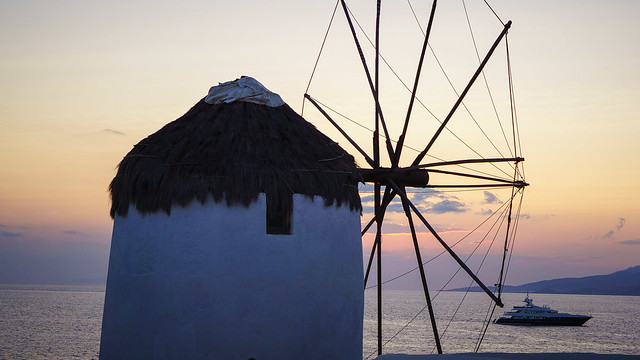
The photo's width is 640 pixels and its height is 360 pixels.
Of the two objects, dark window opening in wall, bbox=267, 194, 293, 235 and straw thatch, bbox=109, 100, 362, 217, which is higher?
straw thatch, bbox=109, 100, 362, 217

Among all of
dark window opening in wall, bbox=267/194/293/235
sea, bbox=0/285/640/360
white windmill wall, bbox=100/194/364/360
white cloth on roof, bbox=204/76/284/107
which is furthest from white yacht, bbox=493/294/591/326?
dark window opening in wall, bbox=267/194/293/235

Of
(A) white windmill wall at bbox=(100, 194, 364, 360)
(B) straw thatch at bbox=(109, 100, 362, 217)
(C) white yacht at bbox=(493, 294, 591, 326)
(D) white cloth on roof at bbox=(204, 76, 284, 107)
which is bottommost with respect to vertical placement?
(C) white yacht at bbox=(493, 294, 591, 326)

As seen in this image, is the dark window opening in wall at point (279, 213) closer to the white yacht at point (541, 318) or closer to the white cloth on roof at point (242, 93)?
the white cloth on roof at point (242, 93)

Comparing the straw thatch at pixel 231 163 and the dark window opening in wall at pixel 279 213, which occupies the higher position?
the straw thatch at pixel 231 163

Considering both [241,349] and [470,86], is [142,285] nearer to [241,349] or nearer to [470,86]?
[241,349]

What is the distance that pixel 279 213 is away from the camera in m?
15.0

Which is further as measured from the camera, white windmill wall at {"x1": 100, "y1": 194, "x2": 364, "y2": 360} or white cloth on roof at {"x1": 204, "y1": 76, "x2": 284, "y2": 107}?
white cloth on roof at {"x1": 204, "y1": 76, "x2": 284, "y2": 107}

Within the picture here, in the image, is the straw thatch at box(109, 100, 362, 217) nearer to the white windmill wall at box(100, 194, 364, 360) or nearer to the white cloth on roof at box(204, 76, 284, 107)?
the white cloth on roof at box(204, 76, 284, 107)

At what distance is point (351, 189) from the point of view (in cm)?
1661

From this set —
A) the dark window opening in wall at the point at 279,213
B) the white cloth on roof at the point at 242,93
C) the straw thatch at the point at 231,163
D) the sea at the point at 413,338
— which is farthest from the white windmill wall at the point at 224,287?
the sea at the point at 413,338

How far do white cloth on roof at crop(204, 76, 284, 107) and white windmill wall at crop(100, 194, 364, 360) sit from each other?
10.3 ft

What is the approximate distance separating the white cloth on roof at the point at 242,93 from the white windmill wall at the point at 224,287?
3125mm

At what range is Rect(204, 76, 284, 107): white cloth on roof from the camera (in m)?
17.0

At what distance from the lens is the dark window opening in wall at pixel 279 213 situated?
1480 centimetres
